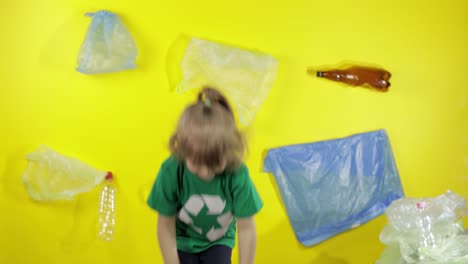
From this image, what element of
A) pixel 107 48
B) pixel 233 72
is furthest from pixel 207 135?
pixel 107 48

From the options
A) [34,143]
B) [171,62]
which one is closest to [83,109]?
[34,143]

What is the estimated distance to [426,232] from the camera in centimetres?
152

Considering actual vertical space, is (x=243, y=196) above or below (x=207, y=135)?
below

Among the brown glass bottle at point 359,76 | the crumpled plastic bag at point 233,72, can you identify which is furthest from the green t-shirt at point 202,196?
the brown glass bottle at point 359,76

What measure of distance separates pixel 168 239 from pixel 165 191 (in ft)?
0.44

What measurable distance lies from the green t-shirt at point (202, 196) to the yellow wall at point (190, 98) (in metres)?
0.60

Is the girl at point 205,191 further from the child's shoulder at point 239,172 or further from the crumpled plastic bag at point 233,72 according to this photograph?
the crumpled plastic bag at point 233,72

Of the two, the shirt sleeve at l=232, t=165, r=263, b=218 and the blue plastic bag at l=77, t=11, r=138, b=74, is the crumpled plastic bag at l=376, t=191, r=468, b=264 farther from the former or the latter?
the blue plastic bag at l=77, t=11, r=138, b=74

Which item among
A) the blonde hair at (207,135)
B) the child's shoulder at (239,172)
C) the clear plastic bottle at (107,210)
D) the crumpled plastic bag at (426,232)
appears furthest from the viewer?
the clear plastic bottle at (107,210)

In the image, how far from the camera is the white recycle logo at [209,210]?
3.84 feet

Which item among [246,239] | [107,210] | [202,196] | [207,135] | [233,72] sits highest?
[233,72]

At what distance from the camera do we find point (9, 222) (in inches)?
70.3

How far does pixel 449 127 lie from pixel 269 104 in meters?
0.74

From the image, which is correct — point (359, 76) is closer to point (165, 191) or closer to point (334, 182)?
point (334, 182)
